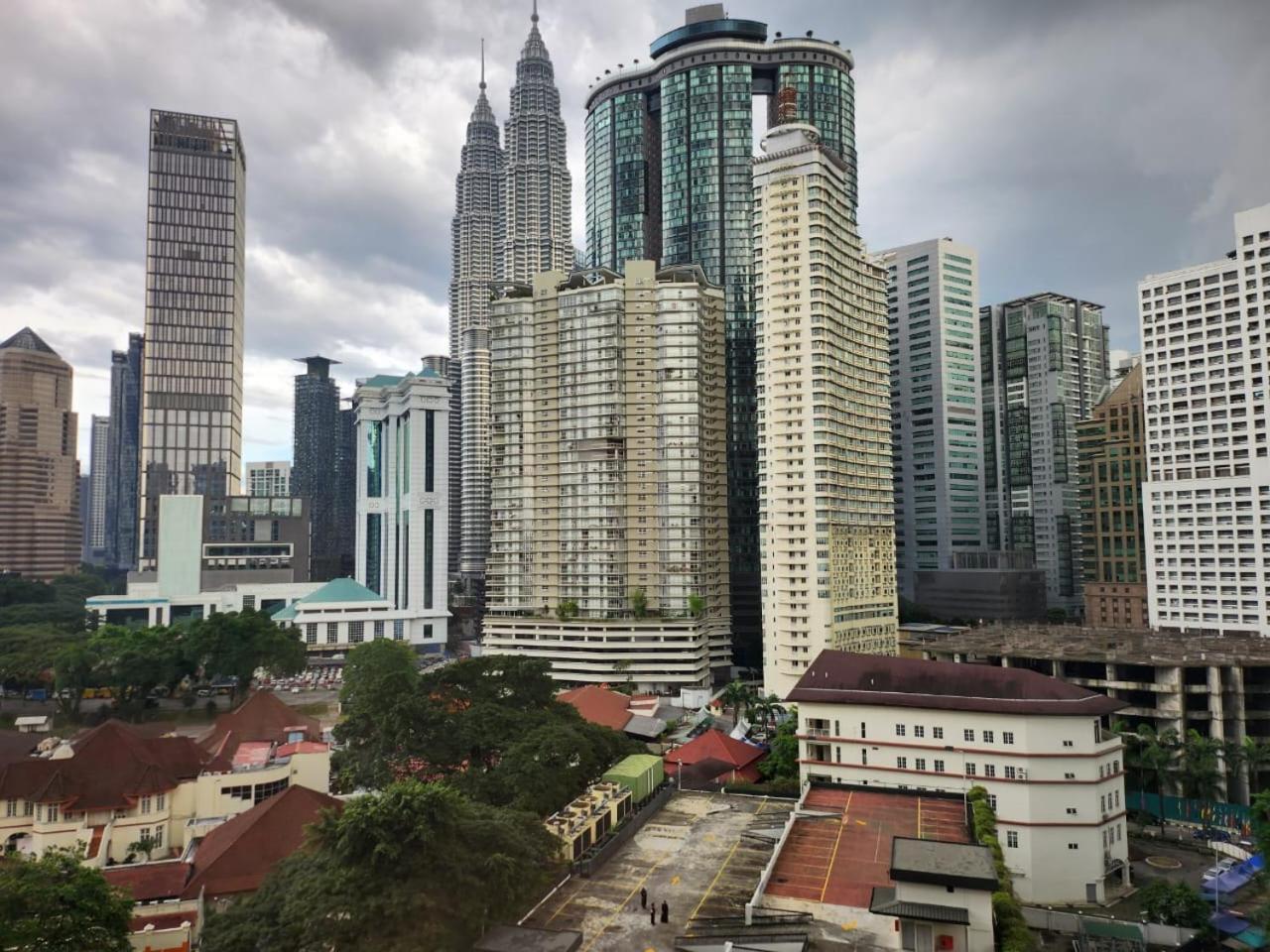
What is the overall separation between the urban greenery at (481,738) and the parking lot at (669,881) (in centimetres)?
550

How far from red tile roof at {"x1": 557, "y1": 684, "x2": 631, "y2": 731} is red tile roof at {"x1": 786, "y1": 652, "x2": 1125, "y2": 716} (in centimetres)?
2814

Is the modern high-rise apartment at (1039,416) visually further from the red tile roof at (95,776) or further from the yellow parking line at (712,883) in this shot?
the red tile roof at (95,776)

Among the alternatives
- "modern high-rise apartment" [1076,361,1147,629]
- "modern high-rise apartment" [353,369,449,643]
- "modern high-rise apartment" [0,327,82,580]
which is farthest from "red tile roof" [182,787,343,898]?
"modern high-rise apartment" [0,327,82,580]

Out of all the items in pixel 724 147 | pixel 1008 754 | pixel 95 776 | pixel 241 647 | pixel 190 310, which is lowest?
pixel 95 776

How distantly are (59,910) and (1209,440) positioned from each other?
120846mm

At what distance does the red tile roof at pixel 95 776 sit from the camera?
46.1 metres

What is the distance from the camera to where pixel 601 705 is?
81000 mm

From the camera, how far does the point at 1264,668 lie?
226 feet

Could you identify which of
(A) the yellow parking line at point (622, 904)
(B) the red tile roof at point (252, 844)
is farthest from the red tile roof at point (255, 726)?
(A) the yellow parking line at point (622, 904)

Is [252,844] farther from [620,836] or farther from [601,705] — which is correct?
[601,705]

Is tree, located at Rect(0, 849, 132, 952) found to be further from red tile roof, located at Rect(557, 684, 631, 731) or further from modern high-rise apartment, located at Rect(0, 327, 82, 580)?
modern high-rise apartment, located at Rect(0, 327, 82, 580)

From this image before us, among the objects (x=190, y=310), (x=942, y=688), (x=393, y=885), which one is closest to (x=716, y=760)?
(x=942, y=688)

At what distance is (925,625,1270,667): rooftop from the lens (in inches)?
2749

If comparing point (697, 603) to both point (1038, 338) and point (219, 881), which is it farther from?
point (1038, 338)
